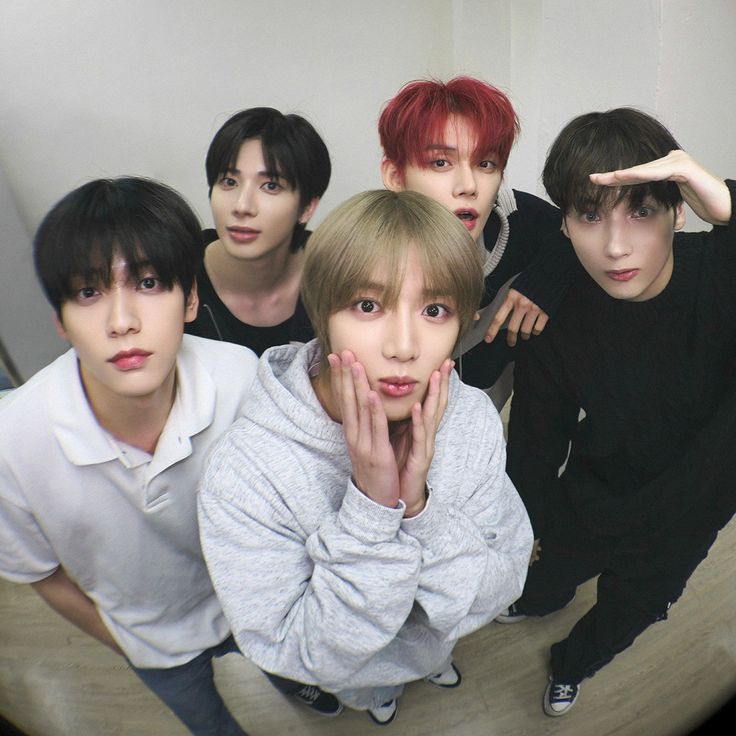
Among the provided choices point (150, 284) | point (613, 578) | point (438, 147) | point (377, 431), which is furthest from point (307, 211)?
point (613, 578)

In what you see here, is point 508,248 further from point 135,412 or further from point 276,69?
point 135,412

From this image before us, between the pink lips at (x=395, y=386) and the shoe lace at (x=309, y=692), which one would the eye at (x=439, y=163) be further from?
the shoe lace at (x=309, y=692)

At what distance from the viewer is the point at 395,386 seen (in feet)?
1.15

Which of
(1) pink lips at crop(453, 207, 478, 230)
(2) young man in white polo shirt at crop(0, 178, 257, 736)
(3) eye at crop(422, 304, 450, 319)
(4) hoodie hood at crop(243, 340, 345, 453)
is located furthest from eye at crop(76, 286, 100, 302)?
(1) pink lips at crop(453, 207, 478, 230)

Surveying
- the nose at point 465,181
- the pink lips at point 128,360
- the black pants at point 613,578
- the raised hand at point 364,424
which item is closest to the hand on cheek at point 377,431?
the raised hand at point 364,424

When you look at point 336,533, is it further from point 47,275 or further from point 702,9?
point 702,9

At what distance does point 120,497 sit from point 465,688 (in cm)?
41

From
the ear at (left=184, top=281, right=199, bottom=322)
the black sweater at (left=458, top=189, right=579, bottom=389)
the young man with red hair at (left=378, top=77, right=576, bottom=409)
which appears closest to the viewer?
the ear at (left=184, top=281, right=199, bottom=322)

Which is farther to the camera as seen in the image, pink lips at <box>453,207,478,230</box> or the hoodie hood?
pink lips at <box>453,207,478,230</box>

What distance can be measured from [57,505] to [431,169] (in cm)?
48

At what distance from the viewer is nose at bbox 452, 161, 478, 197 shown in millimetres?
532

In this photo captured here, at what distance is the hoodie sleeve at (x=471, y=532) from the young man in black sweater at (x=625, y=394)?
0.50 ft

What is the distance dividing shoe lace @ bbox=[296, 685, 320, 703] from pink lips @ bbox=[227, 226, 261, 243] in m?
0.46

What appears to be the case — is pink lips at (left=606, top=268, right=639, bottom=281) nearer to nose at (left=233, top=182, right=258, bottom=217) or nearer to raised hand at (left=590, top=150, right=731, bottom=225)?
raised hand at (left=590, top=150, right=731, bottom=225)
